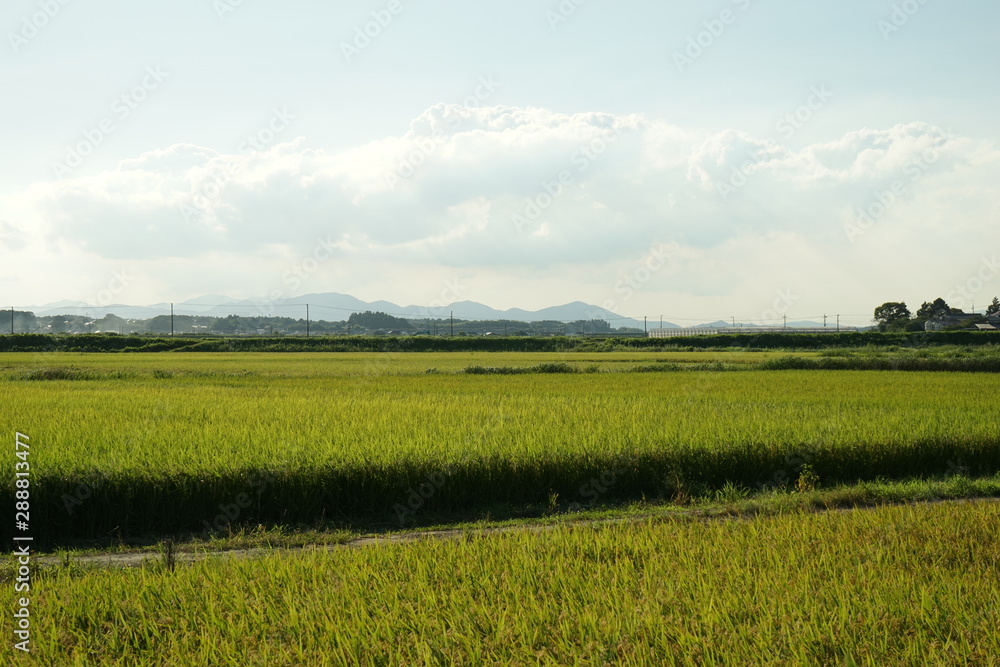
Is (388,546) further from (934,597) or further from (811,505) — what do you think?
(811,505)

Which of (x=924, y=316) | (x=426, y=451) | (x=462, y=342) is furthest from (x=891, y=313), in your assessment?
(x=426, y=451)

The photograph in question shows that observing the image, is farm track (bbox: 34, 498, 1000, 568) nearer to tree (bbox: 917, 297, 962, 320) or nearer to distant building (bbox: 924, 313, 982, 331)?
distant building (bbox: 924, 313, 982, 331)

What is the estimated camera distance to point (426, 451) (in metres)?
7.24

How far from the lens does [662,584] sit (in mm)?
3898

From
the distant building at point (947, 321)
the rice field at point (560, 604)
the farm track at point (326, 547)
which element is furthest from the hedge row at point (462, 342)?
the rice field at point (560, 604)

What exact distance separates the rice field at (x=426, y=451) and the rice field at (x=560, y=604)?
170cm

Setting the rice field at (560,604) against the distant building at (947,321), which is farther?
the distant building at (947,321)

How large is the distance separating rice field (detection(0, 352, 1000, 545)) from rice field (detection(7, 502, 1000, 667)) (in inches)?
66.9

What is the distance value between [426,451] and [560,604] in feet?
12.3

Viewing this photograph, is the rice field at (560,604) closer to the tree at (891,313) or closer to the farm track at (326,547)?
the farm track at (326,547)

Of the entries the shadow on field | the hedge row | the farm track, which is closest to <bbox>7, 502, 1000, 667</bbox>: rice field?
the farm track

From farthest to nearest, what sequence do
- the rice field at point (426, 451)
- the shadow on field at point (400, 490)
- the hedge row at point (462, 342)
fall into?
the hedge row at point (462, 342) < the rice field at point (426, 451) < the shadow on field at point (400, 490)

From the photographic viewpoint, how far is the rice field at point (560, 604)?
3105mm

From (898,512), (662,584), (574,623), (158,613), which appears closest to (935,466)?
(898,512)
